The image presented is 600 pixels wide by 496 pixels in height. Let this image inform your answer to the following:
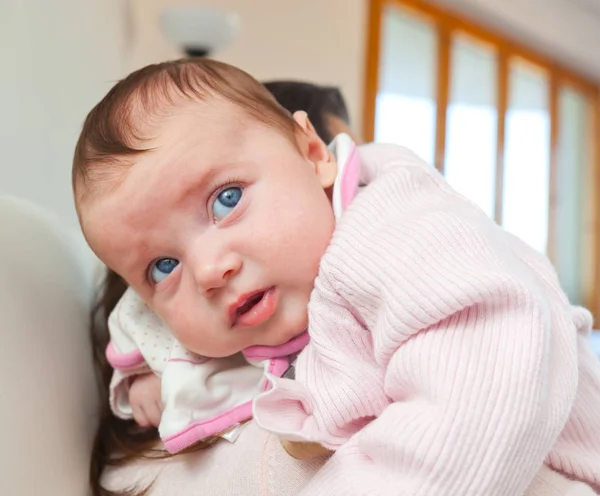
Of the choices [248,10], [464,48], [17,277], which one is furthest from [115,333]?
[464,48]

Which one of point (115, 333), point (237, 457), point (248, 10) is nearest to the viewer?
point (237, 457)

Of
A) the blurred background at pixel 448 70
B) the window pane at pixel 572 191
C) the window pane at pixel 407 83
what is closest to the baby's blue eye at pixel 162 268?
the blurred background at pixel 448 70

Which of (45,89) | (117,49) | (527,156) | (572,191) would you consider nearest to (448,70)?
(527,156)

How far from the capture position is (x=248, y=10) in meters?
3.69

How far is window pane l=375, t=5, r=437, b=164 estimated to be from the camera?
461cm

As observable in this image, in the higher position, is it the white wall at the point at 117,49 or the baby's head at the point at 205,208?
the white wall at the point at 117,49

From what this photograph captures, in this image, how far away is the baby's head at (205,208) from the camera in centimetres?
73

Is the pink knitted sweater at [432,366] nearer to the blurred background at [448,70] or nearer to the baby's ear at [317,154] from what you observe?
the baby's ear at [317,154]

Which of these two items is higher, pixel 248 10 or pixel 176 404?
pixel 248 10

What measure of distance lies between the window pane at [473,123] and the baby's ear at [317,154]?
168 inches

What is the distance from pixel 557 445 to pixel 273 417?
30 cm

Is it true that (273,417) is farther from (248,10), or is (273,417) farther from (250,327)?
(248,10)

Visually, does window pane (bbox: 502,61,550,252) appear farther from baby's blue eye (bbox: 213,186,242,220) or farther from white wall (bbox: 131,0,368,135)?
baby's blue eye (bbox: 213,186,242,220)

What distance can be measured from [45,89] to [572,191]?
5.26 meters
